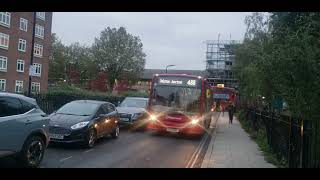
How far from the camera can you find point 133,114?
2053 cm

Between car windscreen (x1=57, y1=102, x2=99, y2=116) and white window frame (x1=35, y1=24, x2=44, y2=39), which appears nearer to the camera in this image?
car windscreen (x1=57, y1=102, x2=99, y2=116)

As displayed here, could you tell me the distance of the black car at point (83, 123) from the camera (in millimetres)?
12617

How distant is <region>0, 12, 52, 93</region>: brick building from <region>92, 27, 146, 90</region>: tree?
59.1ft

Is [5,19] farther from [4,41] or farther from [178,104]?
[178,104]

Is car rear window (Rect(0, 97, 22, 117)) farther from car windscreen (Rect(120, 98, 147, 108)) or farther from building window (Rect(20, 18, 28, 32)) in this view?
building window (Rect(20, 18, 28, 32))

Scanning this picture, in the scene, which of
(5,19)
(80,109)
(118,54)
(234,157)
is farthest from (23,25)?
(234,157)

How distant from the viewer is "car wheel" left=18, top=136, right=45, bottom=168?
9.11 m

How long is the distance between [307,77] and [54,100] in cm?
2017

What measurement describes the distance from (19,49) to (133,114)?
36792 millimetres

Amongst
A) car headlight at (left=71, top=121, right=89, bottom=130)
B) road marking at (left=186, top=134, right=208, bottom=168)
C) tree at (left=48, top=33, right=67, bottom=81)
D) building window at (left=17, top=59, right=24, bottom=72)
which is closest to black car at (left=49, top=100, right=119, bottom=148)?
car headlight at (left=71, top=121, right=89, bottom=130)

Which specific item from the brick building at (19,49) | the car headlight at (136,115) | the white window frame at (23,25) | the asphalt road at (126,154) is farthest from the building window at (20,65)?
the asphalt road at (126,154)

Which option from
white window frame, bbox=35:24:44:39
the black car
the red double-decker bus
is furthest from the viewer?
white window frame, bbox=35:24:44:39

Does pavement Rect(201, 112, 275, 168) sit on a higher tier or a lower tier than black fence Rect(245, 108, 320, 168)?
lower

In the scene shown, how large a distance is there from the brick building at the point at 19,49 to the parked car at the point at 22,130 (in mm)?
39283
